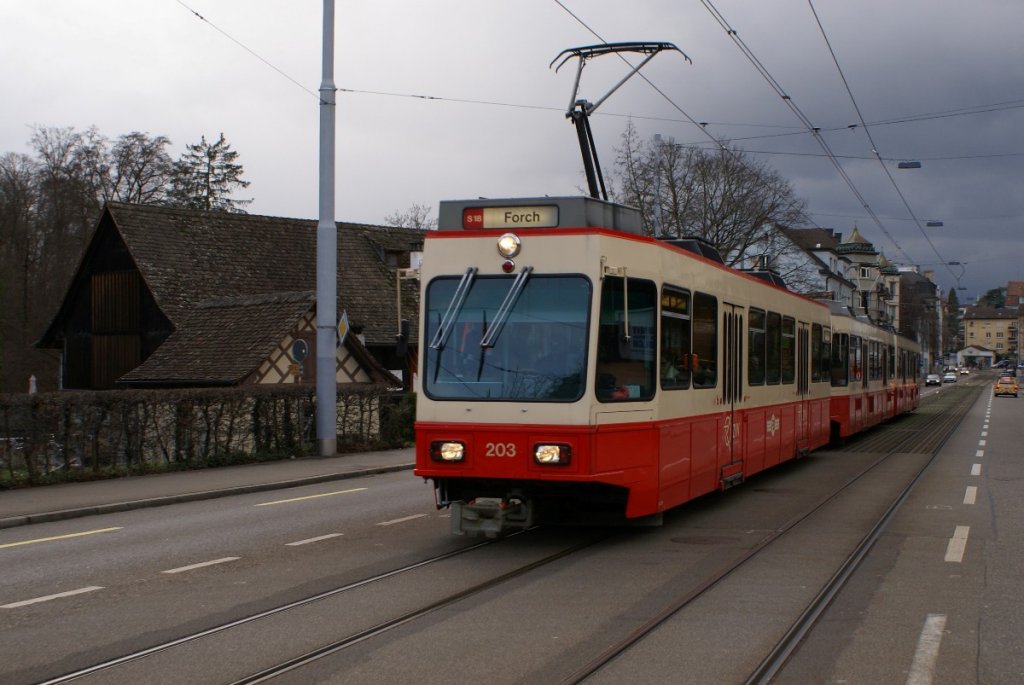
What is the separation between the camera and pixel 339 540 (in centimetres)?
1141

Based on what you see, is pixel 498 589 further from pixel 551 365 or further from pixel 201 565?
pixel 201 565

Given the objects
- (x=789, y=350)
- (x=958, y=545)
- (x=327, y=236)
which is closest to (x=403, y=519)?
(x=958, y=545)

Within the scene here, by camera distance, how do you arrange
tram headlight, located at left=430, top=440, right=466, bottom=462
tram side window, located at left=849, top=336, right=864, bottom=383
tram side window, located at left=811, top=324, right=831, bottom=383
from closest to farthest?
tram headlight, located at left=430, top=440, right=466, bottom=462 → tram side window, located at left=811, top=324, right=831, bottom=383 → tram side window, located at left=849, top=336, right=864, bottom=383

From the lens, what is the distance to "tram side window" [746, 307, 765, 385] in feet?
47.2

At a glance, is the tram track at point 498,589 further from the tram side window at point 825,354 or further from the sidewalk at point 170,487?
the tram side window at point 825,354

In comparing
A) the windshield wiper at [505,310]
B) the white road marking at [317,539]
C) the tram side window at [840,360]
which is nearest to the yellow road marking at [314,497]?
the white road marking at [317,539]

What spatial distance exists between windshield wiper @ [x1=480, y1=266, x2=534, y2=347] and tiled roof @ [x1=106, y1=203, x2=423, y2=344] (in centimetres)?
2237

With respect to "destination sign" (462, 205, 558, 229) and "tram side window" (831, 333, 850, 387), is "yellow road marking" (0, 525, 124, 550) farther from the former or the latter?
"tram side window" (831, 333, 850, 387)

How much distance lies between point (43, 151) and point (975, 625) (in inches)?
2047

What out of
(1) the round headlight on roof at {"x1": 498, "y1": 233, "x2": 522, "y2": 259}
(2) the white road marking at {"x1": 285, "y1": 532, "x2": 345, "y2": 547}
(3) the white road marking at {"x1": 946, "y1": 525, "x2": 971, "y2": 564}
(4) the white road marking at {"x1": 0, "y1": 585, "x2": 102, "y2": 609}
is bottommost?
(4) the white road marking at {"x1": 0, "y1": 585, "x2": 102, "y2": 609}

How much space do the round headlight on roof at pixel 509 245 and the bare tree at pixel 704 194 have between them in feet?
109

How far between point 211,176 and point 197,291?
31.6 m

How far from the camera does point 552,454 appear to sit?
31.9 feet

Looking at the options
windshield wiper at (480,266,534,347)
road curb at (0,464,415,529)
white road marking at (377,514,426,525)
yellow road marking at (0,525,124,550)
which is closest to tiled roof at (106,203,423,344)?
road curb at (0,464,415,529)
